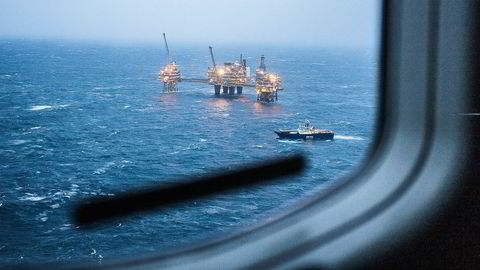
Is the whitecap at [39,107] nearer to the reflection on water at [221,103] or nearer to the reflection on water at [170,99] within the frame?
the reflection on water at [170,99]

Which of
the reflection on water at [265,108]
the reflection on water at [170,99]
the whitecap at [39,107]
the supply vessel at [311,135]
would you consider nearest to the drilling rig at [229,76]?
the reflection on water at [265,108]

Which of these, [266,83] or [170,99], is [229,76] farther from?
[170,99]

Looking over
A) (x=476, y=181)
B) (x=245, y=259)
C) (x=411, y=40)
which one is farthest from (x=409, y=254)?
(x=411, y=40)

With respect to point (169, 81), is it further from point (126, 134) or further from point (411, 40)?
point (411, 40)

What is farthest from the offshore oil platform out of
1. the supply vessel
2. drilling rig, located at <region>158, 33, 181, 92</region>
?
the supply vessel

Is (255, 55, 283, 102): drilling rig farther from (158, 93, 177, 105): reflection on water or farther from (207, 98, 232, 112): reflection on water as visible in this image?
(158, 93, 177, 105): reflection on water

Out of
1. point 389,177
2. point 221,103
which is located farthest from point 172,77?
point 389,177
